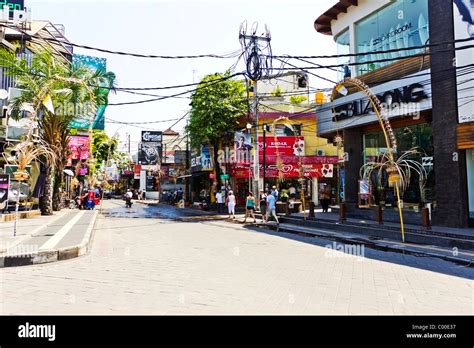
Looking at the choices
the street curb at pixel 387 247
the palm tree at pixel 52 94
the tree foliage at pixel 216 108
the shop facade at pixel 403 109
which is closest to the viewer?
the street curb at pixel 387 247

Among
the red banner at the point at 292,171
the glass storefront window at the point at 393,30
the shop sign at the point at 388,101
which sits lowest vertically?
the red banner at the point at 292,171

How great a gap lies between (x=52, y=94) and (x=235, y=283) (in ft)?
61.0

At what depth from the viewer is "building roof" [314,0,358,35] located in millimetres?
21203

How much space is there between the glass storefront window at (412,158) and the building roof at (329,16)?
7.14 meters

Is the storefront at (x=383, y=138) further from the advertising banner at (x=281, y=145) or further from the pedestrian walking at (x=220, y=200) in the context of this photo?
the pedestrian walking at (x=220, y=200)

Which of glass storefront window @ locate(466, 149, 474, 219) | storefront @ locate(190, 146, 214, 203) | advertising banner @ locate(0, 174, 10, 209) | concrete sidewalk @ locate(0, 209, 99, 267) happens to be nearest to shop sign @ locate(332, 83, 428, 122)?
glass storefront window @ locate(466, 149, 474, 219)

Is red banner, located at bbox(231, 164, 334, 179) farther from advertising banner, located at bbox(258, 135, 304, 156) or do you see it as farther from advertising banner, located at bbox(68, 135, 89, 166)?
advertising banner, located at bbox(68, 135, 89, 166)

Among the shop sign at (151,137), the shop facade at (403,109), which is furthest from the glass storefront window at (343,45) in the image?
the shop sign at (151,137)

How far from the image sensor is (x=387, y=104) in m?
18.2

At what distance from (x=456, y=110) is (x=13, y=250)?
15690mm

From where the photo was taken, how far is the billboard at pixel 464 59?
14698 mm

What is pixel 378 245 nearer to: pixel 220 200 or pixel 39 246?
pixel 39 246
